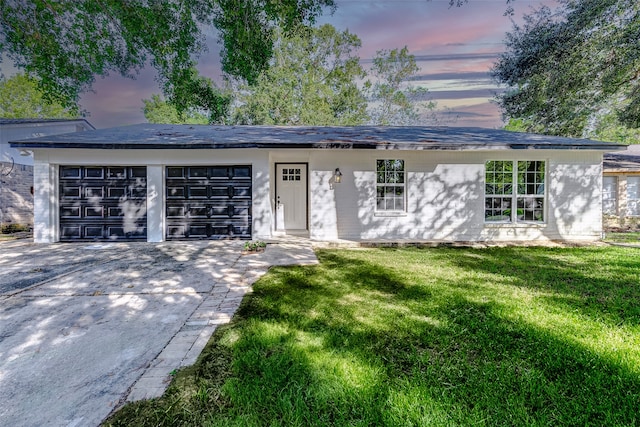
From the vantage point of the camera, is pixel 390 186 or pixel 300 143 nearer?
pixel 300 143

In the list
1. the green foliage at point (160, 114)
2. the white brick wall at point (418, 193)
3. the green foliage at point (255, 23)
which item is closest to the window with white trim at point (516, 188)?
the white brick wall at point (418, 193)

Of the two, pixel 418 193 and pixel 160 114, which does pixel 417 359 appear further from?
pixel 160 114

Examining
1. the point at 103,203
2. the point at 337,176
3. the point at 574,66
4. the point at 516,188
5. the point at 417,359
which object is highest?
the point at 574,66

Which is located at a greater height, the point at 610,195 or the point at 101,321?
the point at 610,195

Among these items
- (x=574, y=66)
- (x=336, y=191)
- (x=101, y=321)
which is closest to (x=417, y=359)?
(x=101, y=321)

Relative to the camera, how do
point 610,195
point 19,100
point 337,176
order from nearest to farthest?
point 337,176 → point 610,195 → point 19,100

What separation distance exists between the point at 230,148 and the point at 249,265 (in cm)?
362

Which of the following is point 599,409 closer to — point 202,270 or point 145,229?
point 202,270

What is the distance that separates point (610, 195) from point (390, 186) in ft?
37.7

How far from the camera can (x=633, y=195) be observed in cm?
1296

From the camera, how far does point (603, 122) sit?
15133mm

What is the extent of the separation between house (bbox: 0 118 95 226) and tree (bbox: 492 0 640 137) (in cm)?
1938

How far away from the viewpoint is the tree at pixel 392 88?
79.1ft

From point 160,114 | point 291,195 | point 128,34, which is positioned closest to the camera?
point 128,34
